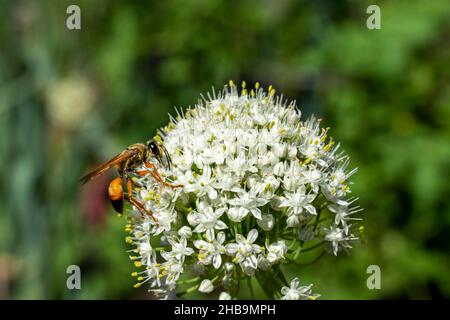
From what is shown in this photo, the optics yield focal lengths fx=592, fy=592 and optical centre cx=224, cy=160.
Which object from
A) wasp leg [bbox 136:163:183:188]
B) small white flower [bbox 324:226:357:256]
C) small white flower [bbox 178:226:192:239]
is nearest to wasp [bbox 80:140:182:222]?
wasp leg [bbox 136:163:183:188]

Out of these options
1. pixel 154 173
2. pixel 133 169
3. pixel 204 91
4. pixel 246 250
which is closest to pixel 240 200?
pixel 246 250

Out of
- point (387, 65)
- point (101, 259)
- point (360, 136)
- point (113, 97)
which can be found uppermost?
point (113, 97)

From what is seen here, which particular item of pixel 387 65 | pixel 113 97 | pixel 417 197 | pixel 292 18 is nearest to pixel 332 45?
pixel 387 65

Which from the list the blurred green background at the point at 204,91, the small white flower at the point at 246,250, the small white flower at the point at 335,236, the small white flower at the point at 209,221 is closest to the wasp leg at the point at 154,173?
the small white flower at the point at 209,221

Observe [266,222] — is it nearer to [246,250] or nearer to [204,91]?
[246,250]

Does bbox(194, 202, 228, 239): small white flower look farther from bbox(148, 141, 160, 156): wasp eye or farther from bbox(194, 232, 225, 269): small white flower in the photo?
bbox(148, 141, 160, 156): wasp eye

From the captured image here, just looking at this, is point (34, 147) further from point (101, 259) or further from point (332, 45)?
point (332, 45)

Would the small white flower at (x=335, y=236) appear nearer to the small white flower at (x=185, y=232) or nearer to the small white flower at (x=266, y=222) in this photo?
the small white flower at (x=266, y=222)
